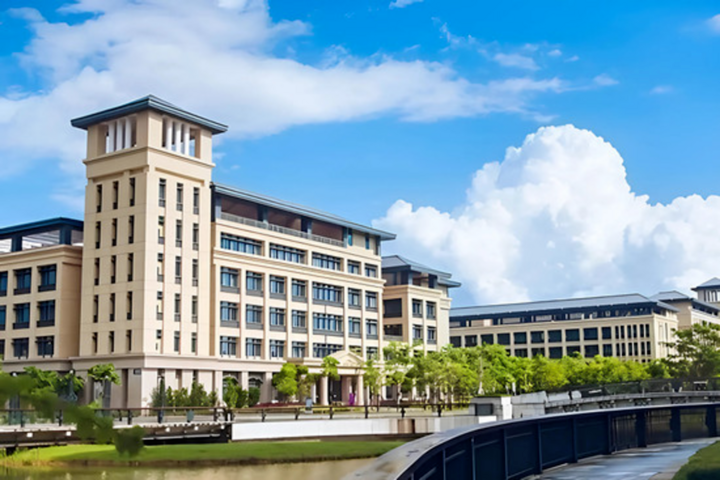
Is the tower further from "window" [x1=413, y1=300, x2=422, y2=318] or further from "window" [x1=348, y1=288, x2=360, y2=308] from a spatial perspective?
"window" [x1=413, y1=300, x2=422, y2=318]

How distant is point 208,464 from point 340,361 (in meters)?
57.9

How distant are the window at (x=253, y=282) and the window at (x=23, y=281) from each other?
21.4 m

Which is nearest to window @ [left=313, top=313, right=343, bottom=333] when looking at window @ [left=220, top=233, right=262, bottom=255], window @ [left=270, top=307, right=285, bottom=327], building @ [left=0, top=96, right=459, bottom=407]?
building @ [left=0, top=96, right=459, bottom=407]

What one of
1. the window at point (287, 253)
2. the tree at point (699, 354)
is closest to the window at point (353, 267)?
the window at point (287, 253)

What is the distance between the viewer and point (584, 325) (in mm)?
166500

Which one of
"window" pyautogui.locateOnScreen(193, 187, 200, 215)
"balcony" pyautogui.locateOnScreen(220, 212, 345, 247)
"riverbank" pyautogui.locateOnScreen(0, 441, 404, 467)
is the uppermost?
"window" pyautogui.locateOnScreen(193, 187, 200, 215)

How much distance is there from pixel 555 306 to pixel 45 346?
109m

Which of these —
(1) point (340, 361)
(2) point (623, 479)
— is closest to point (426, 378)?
(1) point (340, 361)

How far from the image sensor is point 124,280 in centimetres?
8300

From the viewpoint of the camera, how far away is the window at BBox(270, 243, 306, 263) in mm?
97562

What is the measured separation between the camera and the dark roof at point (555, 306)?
535 feet

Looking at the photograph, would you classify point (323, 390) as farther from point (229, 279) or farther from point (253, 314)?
point (229, 279)

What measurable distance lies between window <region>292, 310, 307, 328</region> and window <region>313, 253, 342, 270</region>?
258 inches

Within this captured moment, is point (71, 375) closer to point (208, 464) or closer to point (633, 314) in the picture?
point (208, 464)
